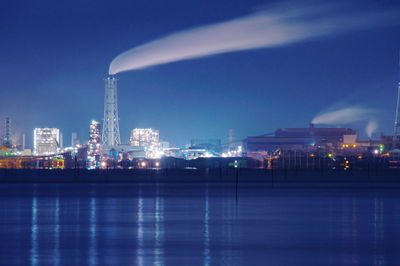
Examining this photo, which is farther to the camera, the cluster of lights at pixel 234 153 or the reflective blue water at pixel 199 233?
the cluster of lights at pixel 234 153

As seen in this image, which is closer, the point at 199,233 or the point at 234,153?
the point at 199,233

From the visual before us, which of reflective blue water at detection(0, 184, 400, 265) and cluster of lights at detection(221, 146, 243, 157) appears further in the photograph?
cluster of lights at detection(221, 146, 243, 157)

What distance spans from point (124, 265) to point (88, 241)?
4454mm

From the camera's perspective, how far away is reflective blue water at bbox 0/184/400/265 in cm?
1703

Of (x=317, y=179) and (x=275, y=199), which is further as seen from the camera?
(x=317, y=179)

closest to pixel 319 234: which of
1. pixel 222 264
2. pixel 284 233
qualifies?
pixel 284 233

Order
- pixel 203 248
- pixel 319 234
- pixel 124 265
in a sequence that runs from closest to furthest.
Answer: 1. pixel 124 265
2. pixel 203 248
3. pixel 319 234

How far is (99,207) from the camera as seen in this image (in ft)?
106

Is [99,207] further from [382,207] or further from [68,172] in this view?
[68,172]

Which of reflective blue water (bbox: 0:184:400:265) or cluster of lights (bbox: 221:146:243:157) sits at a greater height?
cluster of lights (bbox: 221:146:243:157)

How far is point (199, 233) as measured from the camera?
2205cm

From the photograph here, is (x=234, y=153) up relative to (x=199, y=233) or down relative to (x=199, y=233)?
up

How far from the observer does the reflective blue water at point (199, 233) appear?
1703 centimetres

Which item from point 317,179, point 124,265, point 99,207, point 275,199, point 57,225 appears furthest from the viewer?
point 317,179
